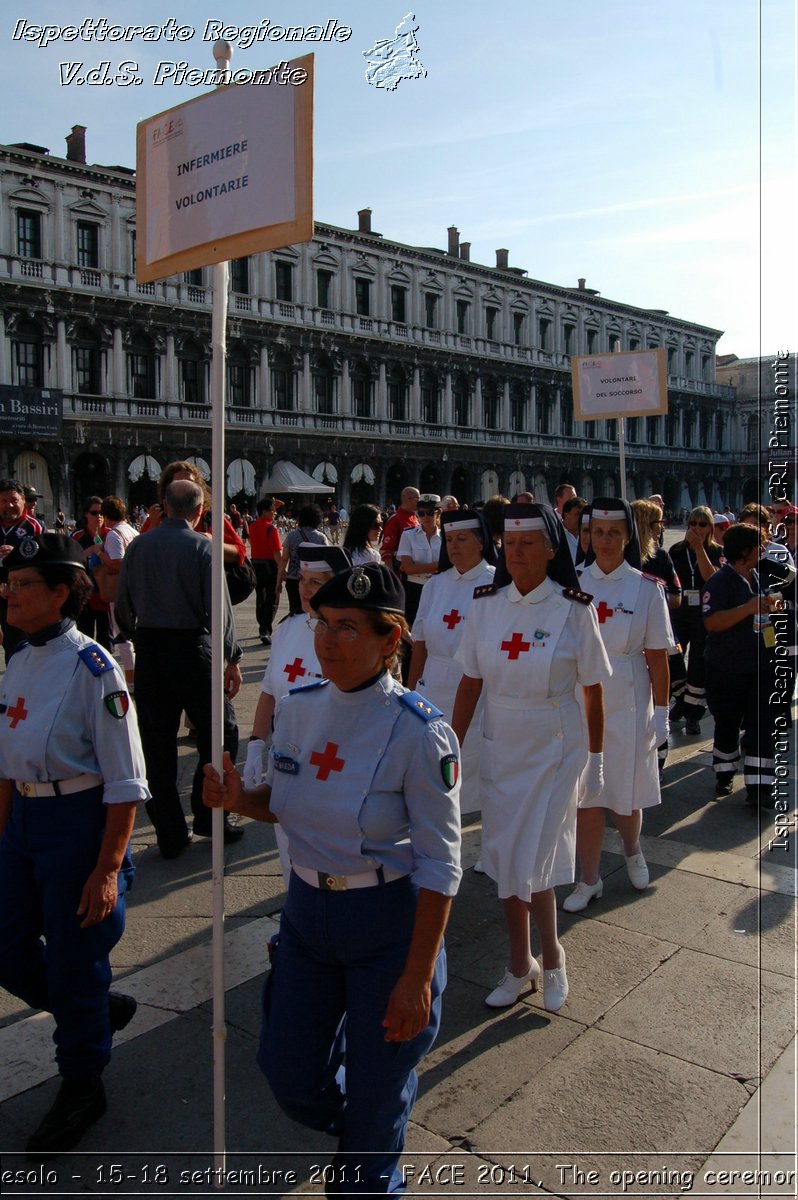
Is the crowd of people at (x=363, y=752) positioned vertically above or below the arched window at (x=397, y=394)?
below

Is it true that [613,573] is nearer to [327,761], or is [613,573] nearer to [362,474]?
[327,761]

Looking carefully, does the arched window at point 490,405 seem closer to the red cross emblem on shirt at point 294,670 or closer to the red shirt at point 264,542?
the red shirt at point 264,542

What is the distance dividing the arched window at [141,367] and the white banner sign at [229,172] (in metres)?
36.3

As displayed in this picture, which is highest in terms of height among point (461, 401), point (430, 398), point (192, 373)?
point (461, 401)

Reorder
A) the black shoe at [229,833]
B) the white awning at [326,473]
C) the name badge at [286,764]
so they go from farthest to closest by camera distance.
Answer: the white awning at [326,473]
the black shoe at [229,833]
the name badge at [286,764]

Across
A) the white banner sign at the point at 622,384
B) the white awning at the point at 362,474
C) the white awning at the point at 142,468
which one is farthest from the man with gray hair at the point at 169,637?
the white awning at the point at 362,474

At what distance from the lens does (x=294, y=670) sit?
3.74m

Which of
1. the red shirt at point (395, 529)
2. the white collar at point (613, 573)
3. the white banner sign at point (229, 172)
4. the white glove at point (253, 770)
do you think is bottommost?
the white glove at point (253, 770)

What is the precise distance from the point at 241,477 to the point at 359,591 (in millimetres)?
38310

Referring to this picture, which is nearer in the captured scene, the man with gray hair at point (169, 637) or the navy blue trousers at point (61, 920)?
the navy blue trousers at point (61, 920)

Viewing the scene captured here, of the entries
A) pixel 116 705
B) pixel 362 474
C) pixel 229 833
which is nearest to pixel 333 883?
pixel 116 705

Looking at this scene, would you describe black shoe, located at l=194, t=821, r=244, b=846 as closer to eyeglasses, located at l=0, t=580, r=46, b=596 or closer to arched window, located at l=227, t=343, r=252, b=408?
eyeglasses, located at l=0, t=580, r=46, b=596

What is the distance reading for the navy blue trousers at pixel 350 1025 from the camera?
88.3 inches

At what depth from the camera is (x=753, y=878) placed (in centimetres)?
485
